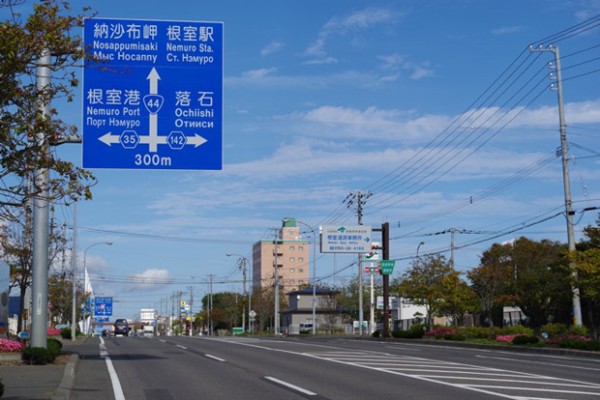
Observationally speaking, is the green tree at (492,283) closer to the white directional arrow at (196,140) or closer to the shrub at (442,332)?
the shrub at (442,332)

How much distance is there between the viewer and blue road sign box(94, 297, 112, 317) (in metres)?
91.1

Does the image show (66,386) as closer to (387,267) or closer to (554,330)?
(554,330)

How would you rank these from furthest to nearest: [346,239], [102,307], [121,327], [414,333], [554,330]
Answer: [121,327] → [102,307] → [346,239] → [414,333] → [554,330]

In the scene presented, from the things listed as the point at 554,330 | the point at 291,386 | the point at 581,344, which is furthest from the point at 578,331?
the point at 291,386

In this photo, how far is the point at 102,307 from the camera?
A: 91.0 m

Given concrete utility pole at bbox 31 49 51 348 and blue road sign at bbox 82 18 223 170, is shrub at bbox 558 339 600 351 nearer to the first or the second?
blue road sign at bbox 82 18 223 170

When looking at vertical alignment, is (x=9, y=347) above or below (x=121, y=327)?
above

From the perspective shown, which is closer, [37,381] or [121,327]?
[37,381]

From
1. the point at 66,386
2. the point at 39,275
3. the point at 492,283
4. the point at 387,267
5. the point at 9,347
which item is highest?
the point at 387,267

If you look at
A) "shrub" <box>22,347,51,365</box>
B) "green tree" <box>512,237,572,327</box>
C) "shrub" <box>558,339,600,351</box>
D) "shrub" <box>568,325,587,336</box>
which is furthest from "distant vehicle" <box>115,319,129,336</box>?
"shrub" <box>22,347,51,365</box>

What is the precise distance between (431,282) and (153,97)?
39.2m

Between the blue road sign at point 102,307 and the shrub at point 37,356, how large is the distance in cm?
7357

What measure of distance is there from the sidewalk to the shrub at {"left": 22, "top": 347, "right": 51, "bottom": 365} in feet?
0.80

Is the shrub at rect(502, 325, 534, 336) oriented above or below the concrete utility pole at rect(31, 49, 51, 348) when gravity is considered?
below
